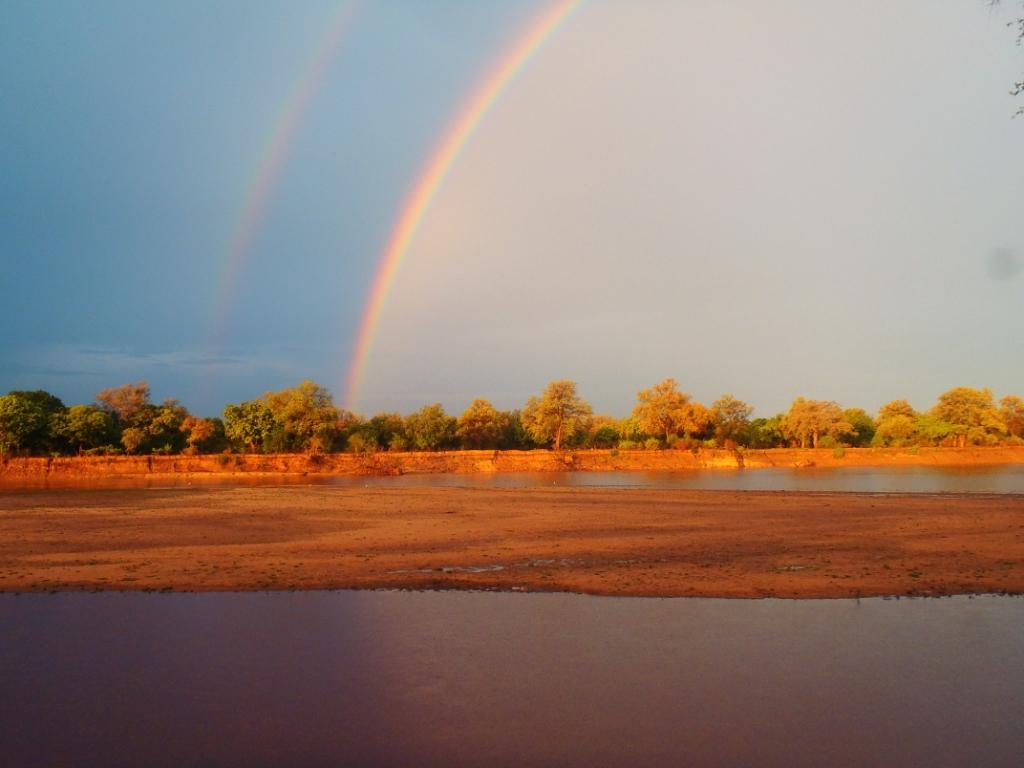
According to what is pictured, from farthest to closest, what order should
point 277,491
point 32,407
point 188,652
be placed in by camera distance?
1. point 32,407
2. point 277,491
3. point 188,652

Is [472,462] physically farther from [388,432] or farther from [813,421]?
A: [813,421]

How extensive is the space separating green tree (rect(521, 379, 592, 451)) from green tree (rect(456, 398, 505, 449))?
12.9ft


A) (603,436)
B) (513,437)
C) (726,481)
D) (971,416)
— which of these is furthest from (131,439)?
(971,416)

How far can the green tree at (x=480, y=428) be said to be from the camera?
8788 centimetres

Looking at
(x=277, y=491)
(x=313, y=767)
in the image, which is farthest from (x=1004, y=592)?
(x=277, y=491)

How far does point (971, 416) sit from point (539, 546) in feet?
266

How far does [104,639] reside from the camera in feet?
40.0

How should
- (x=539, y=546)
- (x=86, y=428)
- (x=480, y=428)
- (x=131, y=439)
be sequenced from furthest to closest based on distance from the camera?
(x=480, y=428) → (x=131, y=439) → (x=86, y=428) → (x=539, y=546)

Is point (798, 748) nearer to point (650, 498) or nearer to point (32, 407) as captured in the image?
point (650, 498)

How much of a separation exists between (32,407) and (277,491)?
152 ft

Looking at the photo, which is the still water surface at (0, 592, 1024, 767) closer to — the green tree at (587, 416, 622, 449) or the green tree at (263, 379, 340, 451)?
the green tree at (263, 379, 340, 451)

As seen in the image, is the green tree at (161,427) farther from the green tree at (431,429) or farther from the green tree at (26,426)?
the green tree at (431,429)

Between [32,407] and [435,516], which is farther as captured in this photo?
[32,407]

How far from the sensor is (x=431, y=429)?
3374 inches
